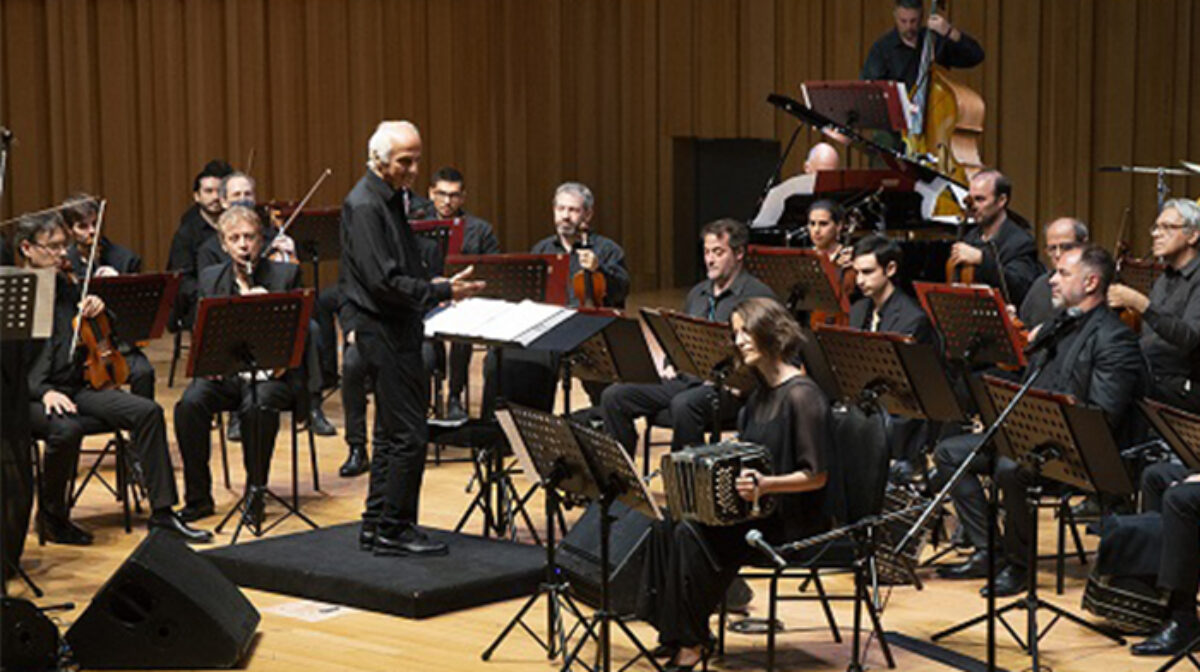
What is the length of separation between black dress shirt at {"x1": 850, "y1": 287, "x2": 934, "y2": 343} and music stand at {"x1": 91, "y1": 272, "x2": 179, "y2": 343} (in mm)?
2903

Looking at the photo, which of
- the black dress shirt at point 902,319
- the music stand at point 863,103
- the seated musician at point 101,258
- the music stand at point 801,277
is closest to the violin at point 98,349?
the seated musician at point 101,258

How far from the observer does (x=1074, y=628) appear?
6086mm

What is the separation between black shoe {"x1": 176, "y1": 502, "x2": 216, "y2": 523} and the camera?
7703 mm

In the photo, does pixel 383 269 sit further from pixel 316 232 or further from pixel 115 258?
pixel 316 232

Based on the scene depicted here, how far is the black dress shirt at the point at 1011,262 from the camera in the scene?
27.3 feet

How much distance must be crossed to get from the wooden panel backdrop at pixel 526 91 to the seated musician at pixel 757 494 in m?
7.46

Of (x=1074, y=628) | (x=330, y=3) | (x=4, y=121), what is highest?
(x=330, y=3)

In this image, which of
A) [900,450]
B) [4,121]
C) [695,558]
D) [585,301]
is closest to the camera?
[695,558]

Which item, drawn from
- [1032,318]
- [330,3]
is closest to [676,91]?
[330,3]

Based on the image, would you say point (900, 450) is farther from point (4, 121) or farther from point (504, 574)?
point (4, 121)

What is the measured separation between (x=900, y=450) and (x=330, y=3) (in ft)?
26.0

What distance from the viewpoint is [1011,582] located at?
6.48 meters

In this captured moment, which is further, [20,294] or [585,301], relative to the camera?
[585,301]

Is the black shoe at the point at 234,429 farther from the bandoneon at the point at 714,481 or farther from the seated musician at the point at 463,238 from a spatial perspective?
the bandoneon at the point at 714,481
